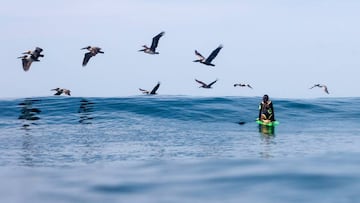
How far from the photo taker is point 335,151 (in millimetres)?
21953

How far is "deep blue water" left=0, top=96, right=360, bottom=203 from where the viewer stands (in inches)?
553

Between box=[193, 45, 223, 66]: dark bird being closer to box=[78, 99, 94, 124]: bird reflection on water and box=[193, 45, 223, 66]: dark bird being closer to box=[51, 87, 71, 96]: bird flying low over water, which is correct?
box=[78, 99, 94, 124]: bird reflection on water

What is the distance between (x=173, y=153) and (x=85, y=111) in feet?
65.1

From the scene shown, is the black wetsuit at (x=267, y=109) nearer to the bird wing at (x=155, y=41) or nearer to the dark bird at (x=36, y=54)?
the bird wing at (x=155, y=41)

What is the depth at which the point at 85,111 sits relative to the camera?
4072cm

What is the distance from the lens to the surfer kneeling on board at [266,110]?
31125 millimetres

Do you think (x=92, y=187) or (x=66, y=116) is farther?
(x=66, y=116)

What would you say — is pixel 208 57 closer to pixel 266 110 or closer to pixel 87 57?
pixel 266 110

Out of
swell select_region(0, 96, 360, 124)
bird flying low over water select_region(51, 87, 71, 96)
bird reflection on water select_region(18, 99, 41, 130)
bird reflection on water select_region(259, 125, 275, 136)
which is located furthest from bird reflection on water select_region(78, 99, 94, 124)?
bird reflection on water select_region(259, 125, 275, 136)

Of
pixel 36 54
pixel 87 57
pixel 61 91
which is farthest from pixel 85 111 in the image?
pixel 36 54

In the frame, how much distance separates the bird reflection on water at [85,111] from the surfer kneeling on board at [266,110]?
31.8ft

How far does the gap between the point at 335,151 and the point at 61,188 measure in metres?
11.1

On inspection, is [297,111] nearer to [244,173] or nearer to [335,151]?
[335,151]

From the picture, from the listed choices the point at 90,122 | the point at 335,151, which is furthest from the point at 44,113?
the point at 335,151
